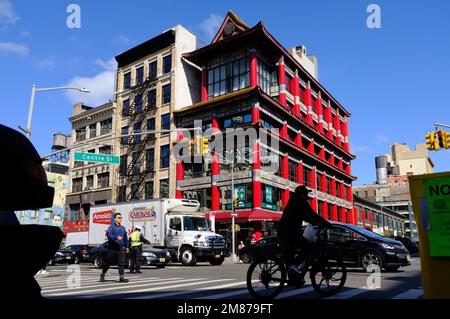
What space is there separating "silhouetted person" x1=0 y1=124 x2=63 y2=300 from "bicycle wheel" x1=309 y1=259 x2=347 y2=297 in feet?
20.7

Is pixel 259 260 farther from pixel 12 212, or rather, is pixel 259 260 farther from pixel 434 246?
pixel 12 212

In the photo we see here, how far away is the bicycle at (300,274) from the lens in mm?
6793

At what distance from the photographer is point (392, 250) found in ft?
44.7

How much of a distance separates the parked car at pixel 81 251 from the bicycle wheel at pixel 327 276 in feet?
74.6

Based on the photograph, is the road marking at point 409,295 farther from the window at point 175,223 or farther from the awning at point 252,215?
the awning at point 252,215

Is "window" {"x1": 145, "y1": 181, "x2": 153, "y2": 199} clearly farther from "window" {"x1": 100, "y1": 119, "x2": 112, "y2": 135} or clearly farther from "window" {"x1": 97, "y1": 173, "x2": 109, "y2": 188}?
"window" {"x1": 100, "y1": 119, "x2": 112, "y2": 135}

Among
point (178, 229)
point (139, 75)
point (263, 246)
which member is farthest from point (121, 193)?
point (263, 246)

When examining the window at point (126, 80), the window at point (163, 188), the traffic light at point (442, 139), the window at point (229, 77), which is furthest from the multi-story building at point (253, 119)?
the traffic light at point (442, 139)

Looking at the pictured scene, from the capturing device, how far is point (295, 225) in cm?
705

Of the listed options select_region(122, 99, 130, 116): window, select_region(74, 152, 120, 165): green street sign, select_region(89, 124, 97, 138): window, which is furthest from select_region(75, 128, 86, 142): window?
select_region(74, 152, 120, 165): green street sign

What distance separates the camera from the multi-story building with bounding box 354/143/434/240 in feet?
383

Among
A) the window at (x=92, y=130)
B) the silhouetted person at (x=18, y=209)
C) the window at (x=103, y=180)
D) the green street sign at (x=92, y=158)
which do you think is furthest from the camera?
the window at (x=92, y=130)

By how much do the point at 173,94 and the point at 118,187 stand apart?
13.3 m

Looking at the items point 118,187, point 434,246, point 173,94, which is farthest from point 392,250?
point 118,187
